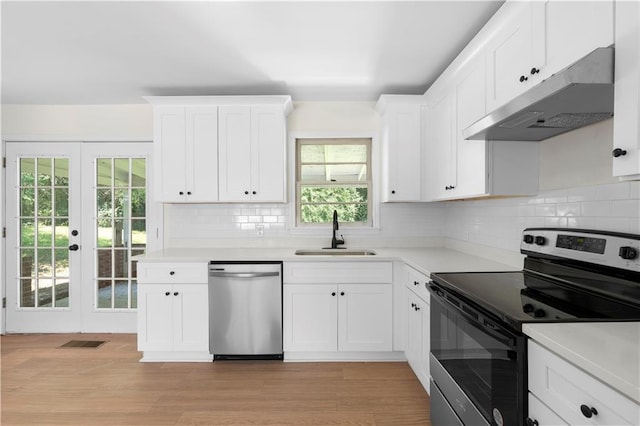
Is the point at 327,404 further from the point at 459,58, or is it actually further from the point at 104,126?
the point at 104,126

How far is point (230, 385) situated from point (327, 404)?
0.75 meters

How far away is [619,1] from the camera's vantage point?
1.17 m

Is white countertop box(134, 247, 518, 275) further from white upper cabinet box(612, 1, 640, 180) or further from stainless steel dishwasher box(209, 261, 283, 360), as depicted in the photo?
white upper cabinet box(612, 1, 640, 180)

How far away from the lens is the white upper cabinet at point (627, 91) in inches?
42.8

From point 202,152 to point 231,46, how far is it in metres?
1.10

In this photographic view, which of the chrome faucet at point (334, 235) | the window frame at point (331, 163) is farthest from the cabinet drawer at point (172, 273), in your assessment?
the chrome faucet at point (334, 235)

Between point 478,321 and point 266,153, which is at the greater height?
point 266,153

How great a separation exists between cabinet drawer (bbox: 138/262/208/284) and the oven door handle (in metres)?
1.96

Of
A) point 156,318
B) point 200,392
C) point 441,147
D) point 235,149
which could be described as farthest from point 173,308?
point 441,147

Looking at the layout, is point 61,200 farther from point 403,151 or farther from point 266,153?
point 403,151

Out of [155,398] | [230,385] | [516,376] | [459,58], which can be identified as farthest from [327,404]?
[459,58]

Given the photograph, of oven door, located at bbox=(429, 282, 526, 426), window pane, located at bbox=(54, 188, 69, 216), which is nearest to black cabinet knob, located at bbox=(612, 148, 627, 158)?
oven door, located at bbox=(429, 282, 526, 426)

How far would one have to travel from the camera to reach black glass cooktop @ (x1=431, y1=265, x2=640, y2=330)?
4.01ft

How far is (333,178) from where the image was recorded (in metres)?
3.70
